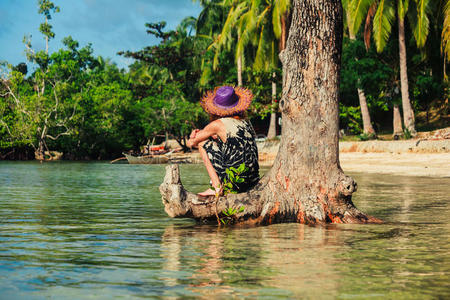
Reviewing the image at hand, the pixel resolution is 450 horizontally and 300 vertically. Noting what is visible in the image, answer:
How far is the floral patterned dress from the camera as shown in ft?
21.8

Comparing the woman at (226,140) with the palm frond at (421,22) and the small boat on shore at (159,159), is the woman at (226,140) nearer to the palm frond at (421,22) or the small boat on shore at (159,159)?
the palm frond at (421,22)

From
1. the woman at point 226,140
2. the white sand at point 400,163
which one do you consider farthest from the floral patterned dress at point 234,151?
the white sand at point 400,163

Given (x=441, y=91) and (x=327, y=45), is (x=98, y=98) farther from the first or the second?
(x=327, y=45)

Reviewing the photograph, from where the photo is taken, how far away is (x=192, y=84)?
169 feet

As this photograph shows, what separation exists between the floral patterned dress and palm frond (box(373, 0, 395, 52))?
16.7m

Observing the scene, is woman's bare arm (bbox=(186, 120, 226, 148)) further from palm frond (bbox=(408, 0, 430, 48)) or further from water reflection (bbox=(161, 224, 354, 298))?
palm frond (bbox=(408, 0, 430, 48))

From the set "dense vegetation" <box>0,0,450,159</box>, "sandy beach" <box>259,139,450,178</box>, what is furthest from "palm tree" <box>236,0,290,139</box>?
"sandy beach" <box>259,139,450,178</box>

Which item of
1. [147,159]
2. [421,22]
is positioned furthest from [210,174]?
[147,159]

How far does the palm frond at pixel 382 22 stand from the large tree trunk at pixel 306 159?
16231 mm

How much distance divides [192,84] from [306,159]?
45.7 meters

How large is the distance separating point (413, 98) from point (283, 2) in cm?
1046

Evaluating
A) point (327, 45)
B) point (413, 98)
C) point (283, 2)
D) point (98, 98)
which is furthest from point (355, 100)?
point (327, 45)

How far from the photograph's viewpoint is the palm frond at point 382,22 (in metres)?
21.8

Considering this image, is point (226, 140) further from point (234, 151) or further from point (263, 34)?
point (263, 34)
